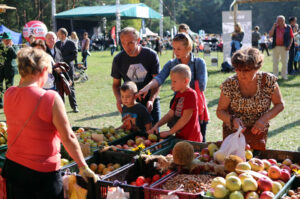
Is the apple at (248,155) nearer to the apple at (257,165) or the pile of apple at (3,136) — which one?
the apple at (257,165)

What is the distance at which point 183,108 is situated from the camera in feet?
12.8

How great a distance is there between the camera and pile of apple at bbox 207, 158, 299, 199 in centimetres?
254

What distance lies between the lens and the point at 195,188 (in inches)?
109

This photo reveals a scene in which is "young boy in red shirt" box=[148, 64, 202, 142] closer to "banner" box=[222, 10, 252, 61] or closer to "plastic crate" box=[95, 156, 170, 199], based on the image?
"plastic crate" box=[95, 156, 170, 199]

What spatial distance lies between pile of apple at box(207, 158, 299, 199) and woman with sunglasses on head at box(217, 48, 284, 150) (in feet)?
1.64

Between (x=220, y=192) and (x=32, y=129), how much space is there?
133 cm

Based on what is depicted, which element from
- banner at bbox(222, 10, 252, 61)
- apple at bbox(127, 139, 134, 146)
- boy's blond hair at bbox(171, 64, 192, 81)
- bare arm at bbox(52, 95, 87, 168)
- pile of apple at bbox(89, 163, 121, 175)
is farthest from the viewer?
banner at bbox(222, 10, 252, 61)

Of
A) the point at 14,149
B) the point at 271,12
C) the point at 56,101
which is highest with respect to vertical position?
the point at 271,12

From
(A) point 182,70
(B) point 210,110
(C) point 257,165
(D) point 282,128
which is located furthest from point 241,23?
(C) point 257,165

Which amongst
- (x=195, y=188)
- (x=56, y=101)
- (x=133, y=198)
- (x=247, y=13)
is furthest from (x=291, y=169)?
(x=247, y=13)

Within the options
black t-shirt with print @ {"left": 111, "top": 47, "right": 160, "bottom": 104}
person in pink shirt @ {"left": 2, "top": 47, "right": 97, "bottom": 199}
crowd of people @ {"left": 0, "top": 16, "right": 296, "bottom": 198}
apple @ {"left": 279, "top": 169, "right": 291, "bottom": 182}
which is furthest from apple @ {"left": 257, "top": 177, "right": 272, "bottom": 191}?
black t-shirt with print @ {"left": 111, "top": 47, "right": 160, "bottom": 104}

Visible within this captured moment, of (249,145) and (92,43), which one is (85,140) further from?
(92,43)

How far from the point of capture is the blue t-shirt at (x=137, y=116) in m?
4.37

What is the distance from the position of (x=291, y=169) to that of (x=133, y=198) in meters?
1.33
